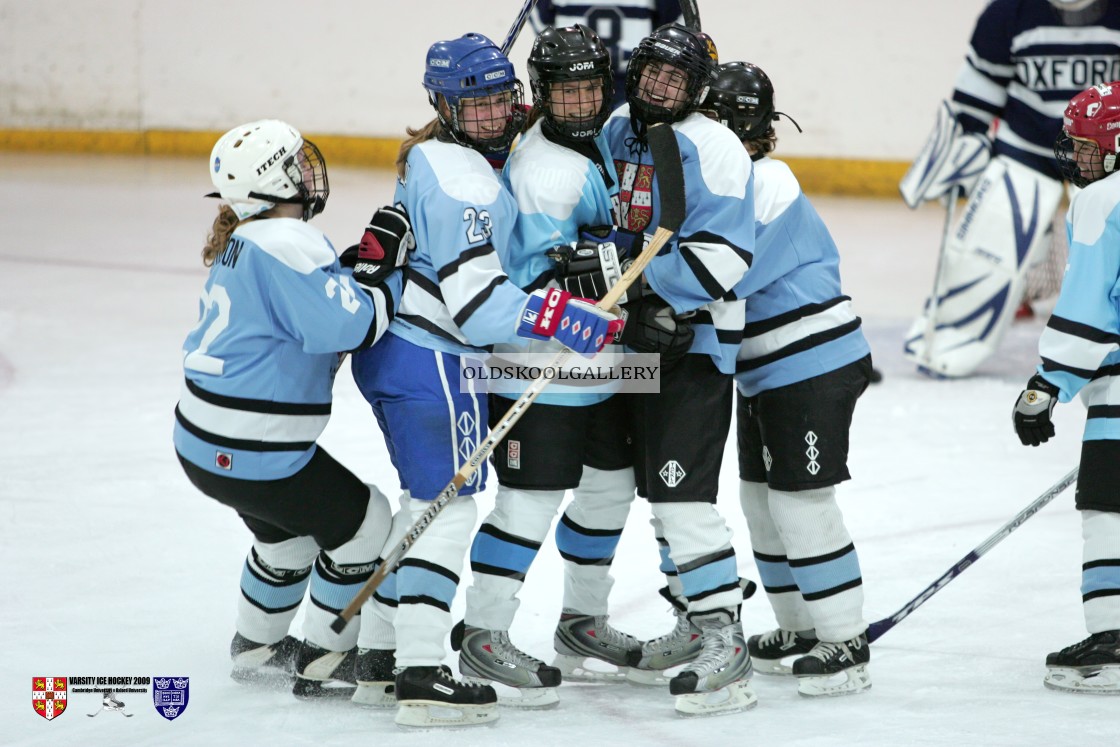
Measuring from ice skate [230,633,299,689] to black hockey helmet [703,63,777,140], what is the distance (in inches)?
51.4

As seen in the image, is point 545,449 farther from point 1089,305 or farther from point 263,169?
point 1089,305

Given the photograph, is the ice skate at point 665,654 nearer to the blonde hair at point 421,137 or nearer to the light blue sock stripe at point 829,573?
the light blue sock stripe at point 829,573

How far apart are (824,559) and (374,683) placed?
2.80ft

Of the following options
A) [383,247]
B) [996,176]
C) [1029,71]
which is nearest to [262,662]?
[383,247]

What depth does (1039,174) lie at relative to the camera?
5129mm

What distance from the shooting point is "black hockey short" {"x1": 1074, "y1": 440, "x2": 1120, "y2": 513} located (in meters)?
2.50

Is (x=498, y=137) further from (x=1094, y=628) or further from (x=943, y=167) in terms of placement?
(x=943, y=167)

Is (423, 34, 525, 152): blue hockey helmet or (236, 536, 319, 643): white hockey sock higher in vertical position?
(423, 34, 525, 152): blue hockey helmet

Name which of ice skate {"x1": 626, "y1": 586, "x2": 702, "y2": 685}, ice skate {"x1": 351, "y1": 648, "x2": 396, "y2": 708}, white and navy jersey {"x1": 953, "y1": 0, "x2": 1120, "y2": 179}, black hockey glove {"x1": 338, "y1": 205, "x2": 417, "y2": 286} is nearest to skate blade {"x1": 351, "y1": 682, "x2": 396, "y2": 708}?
Answer: ice skate {"x1": 351, "y1": 648, "x2": 396, "y2": 708}

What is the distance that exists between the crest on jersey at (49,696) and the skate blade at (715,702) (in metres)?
1.08

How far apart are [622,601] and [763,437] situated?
664 mm

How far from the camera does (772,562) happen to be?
2.78 metres

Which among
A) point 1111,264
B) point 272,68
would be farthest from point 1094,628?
point 272,68

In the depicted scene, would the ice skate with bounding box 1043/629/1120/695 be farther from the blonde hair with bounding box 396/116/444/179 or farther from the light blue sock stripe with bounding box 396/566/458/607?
the blonde hair with bounding box 396/116/444/179
